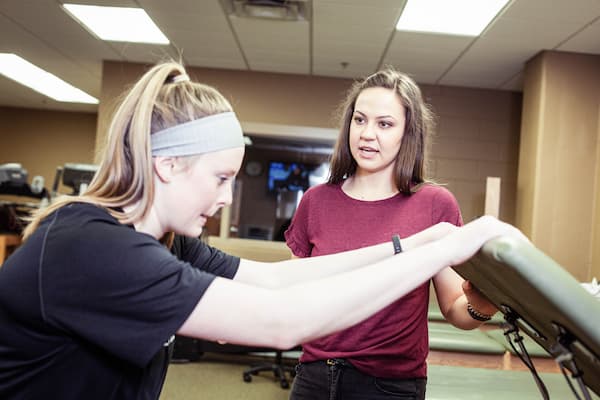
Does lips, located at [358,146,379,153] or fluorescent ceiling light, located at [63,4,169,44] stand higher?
fluorescent ceiling light, located at [63,4,169,44]

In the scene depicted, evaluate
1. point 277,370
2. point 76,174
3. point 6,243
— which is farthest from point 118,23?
point 277,370

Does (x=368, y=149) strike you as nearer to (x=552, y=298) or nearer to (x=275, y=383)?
(x=552, y=298)

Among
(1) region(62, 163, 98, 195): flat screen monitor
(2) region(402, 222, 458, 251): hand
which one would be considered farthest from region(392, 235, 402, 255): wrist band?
(1) region(62, 163, 98, 195): flat screen monitor

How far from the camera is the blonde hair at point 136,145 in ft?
2.87

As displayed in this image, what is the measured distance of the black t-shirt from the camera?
0.74 meters

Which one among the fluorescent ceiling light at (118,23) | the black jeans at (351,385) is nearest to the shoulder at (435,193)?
the black jeans at (351,385)

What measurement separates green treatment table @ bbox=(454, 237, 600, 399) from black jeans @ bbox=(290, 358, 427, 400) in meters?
0.48

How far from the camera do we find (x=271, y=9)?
3977 millimetres

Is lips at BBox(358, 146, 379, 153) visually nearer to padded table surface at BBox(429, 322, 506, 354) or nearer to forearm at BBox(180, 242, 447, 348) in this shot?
forearm at BBox(180, 242, 447, 348)

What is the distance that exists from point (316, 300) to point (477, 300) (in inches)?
20.6

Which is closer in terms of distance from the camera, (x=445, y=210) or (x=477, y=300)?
(x=477, y=300)

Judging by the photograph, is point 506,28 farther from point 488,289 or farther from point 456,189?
point 488,289

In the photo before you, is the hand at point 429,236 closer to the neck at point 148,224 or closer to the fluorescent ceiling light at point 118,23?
the neck at point 148,224

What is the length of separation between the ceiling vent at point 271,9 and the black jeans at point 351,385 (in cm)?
312
